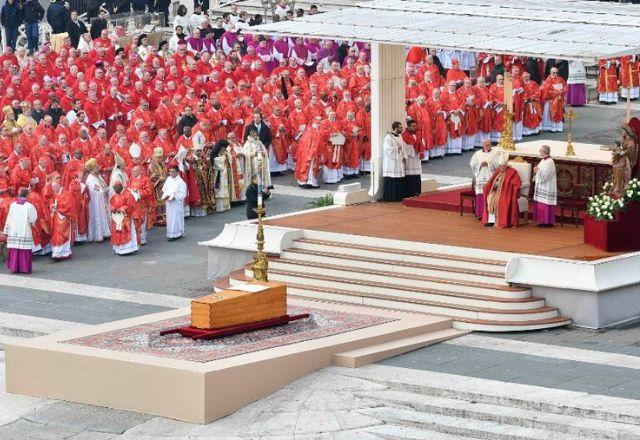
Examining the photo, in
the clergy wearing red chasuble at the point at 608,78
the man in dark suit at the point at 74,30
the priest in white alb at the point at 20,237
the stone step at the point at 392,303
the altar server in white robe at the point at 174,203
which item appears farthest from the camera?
the man in dark suit at the point at 74,30

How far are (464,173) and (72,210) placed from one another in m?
8.70

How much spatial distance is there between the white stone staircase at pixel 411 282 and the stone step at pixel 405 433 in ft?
12.0

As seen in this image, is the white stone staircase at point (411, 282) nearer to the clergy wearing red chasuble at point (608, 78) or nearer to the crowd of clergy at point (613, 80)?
the crowd of clergy at point (613, 80)

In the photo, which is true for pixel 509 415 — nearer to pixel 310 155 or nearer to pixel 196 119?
pixel 310 155

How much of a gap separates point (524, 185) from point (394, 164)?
2887 mm

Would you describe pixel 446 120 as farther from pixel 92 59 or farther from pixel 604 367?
pixel 604 367

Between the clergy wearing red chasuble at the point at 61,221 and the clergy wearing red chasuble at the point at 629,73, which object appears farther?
the clergy wearing red chasuble at the point at 629,73

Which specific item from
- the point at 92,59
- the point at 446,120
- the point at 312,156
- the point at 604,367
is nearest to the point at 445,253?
the point at 604,367

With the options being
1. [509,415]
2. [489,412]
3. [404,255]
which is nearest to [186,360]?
[489,412]

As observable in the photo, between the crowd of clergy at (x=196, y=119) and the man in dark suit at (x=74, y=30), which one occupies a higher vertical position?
the man in dark suit at (x=74, y=30)

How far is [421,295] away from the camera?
93.6 feet

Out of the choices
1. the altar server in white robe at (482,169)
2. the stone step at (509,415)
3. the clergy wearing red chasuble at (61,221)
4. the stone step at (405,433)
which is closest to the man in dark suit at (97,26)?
the clergy wearing red chasuble at (61,221)

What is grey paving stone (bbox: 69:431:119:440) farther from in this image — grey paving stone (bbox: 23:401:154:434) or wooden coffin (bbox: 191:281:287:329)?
wooden coffin (bbox: 191:281:287:329)

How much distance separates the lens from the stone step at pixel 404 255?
28625 millimetres
